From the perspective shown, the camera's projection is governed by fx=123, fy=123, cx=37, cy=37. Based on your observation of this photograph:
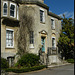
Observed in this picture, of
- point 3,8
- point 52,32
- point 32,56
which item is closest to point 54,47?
point 52,32

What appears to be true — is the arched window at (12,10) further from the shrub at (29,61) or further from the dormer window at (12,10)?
the shrub at (29,61)

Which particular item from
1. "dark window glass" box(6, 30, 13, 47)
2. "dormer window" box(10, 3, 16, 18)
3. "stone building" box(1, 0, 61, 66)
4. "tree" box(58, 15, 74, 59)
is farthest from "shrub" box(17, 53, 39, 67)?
"tree" box(58, 15, 74, 59)

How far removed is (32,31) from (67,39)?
6.15 metres

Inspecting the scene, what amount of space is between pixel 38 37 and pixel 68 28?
6.26m

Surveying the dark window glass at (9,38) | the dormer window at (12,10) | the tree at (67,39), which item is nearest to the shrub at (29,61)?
the dark window glass at (9,38)

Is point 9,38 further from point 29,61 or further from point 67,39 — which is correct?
point 67,39

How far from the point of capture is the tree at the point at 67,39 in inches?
779

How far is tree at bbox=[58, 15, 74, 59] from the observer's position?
19.8 metres

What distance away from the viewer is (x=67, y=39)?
1925 cm

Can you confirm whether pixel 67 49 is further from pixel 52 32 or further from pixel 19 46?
pixel 19 46

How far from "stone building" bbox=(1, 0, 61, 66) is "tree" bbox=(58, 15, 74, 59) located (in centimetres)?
153

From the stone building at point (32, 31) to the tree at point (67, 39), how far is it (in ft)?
5.03

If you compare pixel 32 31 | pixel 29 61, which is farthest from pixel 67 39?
pixel 29 61

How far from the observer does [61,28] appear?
22.9 meters
